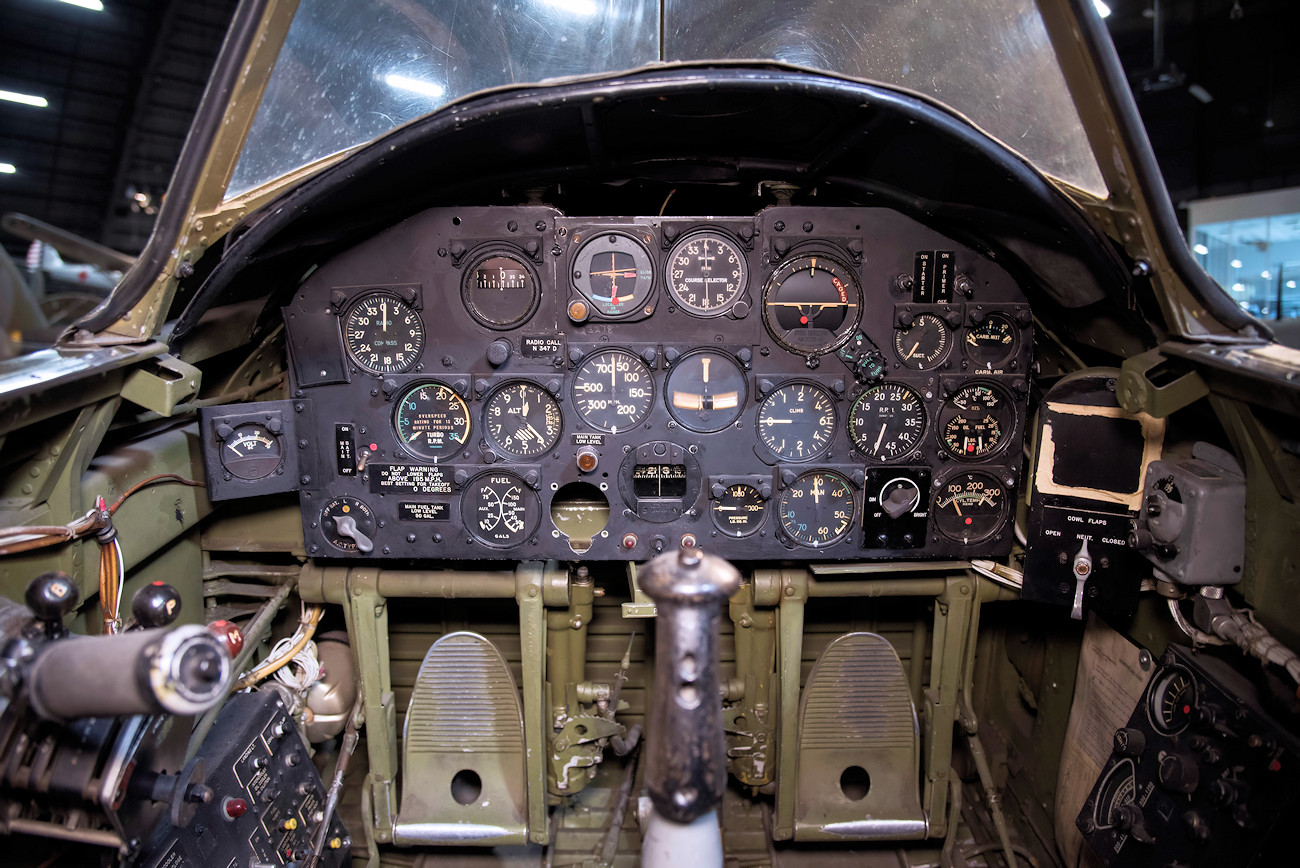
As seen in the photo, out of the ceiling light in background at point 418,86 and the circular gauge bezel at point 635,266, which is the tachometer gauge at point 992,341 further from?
the ceiling light in background at point 418,86

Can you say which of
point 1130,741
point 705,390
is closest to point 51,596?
point 705,390

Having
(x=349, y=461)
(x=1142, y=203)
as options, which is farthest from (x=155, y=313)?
(x=1142, y=203)

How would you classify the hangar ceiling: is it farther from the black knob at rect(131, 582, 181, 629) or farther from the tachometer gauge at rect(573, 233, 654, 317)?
the black knob at rect(131, 582, 181, 629)

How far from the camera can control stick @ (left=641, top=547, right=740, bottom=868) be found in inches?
52.9

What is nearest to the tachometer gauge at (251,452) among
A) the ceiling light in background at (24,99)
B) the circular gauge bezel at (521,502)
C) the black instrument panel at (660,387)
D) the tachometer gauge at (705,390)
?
the black instrument panel at (660,387)

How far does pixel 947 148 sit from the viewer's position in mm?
2242

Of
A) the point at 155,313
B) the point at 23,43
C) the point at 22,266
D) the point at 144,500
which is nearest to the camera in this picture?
the point at 155,313

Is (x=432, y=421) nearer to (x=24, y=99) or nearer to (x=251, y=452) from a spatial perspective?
(x=251, y=452)

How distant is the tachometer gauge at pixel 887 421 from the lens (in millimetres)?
2795

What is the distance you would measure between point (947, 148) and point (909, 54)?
34 centimetres

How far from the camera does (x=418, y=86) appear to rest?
233 cm

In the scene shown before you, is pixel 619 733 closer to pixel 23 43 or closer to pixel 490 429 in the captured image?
pixel 490 429

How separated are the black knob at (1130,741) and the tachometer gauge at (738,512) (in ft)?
4.34

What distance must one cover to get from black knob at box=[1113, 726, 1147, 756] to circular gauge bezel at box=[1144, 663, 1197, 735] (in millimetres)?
57
